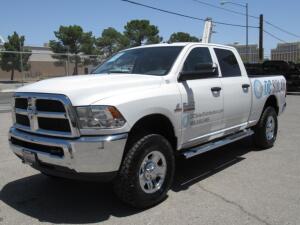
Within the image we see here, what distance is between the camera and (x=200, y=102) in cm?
548

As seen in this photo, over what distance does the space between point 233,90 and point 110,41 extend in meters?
45.6

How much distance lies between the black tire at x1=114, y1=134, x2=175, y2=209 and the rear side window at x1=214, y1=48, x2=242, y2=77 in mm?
2107

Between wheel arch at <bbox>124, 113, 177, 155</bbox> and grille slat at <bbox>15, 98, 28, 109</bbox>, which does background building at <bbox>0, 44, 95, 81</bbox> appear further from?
wheel arch at <bbox>124, 113, 177, 155</bbox>

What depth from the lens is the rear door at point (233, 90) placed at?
20.4 feet

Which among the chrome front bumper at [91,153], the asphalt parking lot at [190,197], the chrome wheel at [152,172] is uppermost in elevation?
the chrome front bumper at [91,153]

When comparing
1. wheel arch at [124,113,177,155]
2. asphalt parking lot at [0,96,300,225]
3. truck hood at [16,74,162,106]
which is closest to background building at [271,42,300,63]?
asphalt parking lot at [0,96,300,225]

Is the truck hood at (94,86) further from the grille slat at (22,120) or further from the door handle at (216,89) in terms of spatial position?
the door handle at (216,89)

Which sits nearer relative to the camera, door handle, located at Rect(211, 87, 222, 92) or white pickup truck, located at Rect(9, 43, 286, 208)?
white pickup truck, located at Rect(9, 43, 286, 208)

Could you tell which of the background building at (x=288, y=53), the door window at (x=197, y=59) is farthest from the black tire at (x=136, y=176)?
the background building at (x=288, y=53)

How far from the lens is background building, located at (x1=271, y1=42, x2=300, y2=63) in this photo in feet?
220

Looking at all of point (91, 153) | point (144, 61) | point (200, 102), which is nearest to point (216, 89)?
point (200, 102)

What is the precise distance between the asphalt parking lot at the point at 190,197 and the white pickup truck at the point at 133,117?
0.38 metres

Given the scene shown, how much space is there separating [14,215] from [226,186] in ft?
→ 8.78

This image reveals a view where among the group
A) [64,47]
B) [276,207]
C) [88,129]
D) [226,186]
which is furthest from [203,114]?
[64,47]
